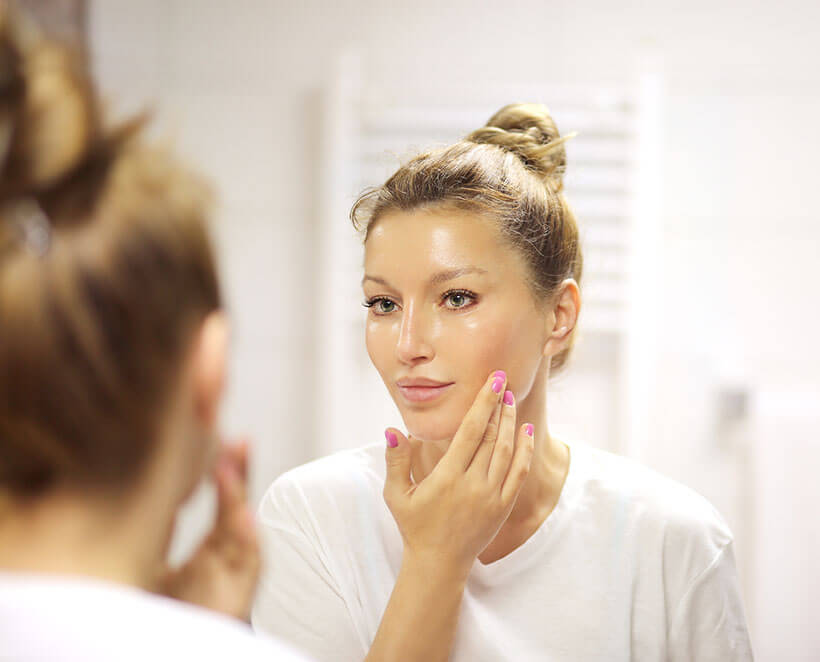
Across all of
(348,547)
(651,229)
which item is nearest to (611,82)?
(651,229)

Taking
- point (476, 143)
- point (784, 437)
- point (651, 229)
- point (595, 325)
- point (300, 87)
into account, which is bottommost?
point (784, 437)

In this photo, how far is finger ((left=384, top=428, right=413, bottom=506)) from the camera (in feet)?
3.09

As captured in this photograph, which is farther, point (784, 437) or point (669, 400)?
point (669, 400)

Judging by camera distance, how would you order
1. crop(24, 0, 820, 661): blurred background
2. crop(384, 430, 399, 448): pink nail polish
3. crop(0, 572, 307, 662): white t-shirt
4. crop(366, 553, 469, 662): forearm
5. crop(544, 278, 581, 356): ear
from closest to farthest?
crop(0, 572, 307, 662): white t-shirt
crop(366, 553, 469, 662): forearm
crop(384, 430, 399, 448): pink nail polish
crop(544, 278, 581, 356): ear
crop(24, 0, 820, 661): blurred background

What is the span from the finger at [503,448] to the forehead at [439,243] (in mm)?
177

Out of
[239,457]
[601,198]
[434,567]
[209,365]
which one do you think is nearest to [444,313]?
[434,567]

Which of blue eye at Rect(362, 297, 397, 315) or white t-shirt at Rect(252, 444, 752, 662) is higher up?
blue eye at Rect(362, 297, 397, 315)

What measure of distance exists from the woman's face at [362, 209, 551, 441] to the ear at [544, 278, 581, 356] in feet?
0.27

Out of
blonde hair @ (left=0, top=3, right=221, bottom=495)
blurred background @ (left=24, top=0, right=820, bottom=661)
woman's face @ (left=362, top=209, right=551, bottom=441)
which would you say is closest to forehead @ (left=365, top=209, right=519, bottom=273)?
woman's face @ (left=362, top=209, right=551, bottom=441)

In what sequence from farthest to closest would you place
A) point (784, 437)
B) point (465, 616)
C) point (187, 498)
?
point (784, 437), point (465, 616), point (187, 498)

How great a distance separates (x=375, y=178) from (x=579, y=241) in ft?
2.46

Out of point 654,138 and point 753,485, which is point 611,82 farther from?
point 753,485

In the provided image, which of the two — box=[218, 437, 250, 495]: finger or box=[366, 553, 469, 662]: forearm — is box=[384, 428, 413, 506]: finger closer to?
box=[366, 553, 469, 662]: forearm

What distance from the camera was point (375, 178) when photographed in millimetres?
1812
